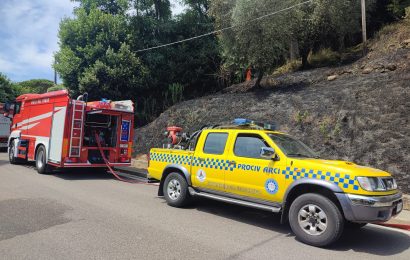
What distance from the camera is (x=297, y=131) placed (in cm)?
1165

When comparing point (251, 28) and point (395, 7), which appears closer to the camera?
point (251, 28)

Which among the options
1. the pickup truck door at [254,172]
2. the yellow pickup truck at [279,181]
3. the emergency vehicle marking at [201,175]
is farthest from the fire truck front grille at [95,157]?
the pickup truck door at [254,172]

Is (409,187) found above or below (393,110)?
below

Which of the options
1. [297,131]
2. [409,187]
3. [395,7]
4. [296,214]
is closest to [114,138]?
[297,131]

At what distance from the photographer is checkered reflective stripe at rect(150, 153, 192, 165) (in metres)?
7.42

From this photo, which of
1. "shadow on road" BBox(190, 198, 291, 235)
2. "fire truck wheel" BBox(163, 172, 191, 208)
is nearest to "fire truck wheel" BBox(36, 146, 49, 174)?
"fire truck wheel" BBox(163, 172, 191, 208)

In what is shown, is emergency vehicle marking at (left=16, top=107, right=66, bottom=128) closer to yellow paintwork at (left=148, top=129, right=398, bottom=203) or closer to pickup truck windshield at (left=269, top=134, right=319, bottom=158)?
yellow paintwork at (left=148, top=129, right=398, bottom=203)

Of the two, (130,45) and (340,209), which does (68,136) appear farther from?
(130,45)

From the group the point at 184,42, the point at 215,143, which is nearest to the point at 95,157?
the point at 215,143

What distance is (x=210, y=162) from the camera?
6.95 metres

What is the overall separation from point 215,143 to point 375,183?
3089 mm

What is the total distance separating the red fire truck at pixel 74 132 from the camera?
1098 centimetres

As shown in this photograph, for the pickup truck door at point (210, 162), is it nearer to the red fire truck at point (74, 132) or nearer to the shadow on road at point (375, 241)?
the shadow on road at point (375, 241)

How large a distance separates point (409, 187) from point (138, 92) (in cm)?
1649
